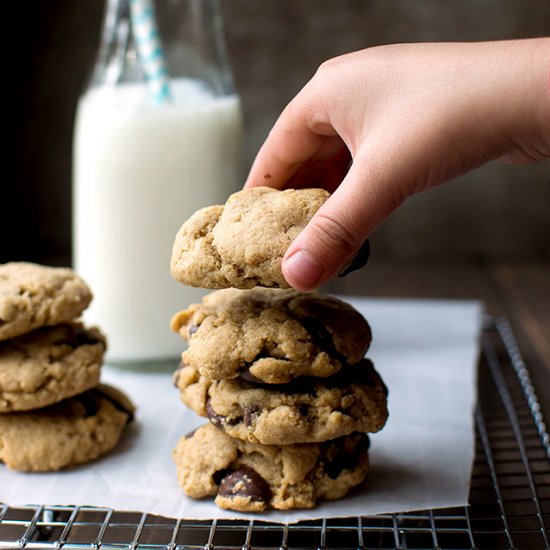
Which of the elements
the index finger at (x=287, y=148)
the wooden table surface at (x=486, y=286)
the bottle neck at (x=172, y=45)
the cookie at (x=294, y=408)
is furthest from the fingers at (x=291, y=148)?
the wooden table surface at (x=486, y=286)

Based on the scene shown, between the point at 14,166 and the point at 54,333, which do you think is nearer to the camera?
the point at 54,333

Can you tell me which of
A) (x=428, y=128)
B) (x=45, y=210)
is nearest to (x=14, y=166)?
(x=45, y=210)

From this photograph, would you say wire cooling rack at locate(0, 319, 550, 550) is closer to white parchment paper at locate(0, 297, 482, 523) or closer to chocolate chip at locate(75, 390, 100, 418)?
white parchment paper at locate(0, 297, 482, 523)

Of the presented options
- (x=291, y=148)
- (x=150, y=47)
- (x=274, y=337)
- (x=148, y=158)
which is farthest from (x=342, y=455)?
(x=150, y=47)

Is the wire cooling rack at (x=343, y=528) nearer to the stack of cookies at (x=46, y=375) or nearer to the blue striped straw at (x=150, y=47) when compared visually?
the stack of cookies at (x=46, y=375)

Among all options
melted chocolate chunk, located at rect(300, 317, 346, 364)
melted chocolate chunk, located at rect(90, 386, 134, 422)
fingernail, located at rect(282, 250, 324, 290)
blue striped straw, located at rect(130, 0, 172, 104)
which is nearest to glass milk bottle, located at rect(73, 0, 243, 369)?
blue striped straw, located at rect(130, 0, 172, 104)

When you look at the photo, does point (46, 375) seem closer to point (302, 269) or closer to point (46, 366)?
point (46, 366)

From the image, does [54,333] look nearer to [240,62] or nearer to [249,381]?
[249,381]
